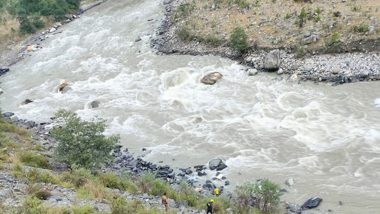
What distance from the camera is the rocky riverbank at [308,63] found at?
92.2 feet

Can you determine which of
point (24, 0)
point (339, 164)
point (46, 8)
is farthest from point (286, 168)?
point (24, 0)

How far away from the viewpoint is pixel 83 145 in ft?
69.1

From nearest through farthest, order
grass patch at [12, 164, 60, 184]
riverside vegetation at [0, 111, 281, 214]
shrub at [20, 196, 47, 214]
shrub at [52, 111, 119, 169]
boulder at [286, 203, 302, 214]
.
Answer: shrub at [20, 196, 47, 214], riverside vegetation at [0, 111, 281, 214], grass patch at [12, 164, 60, 184], boulder at [286, 203, 302, 214], shrub at [52, 111, 119, 169]

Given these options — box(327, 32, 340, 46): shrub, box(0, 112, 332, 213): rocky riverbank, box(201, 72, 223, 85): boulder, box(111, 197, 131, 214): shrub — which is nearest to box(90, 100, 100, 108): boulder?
box(0, 112, 332, 213): rocky riverbank

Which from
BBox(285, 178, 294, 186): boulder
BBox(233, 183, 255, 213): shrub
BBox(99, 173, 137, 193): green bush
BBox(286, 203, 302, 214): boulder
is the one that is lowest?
BBox(285, 178, 294, 186): boulder

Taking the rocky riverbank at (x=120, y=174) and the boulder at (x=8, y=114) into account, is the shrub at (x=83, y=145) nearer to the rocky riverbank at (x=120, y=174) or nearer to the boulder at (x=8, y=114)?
the rocky riverbank at (x=120, y=174)

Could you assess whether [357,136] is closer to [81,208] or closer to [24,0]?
[81,208]

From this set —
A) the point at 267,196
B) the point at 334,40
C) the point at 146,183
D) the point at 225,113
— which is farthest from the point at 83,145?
the point at 334,40

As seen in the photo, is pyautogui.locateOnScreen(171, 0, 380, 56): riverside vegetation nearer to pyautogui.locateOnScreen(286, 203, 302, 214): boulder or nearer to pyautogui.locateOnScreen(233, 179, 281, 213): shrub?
pyautogui.locateOnScreen(286, 203, 302, 214): boulder

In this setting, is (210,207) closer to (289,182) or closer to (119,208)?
(119,208)

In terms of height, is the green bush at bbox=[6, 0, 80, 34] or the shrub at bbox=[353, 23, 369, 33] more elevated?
the green bush at bbox=[6, 0, 80, 34]

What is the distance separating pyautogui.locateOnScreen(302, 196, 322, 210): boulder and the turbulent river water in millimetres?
290

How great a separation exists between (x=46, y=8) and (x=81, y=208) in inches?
1776

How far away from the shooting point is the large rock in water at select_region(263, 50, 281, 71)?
101ft
